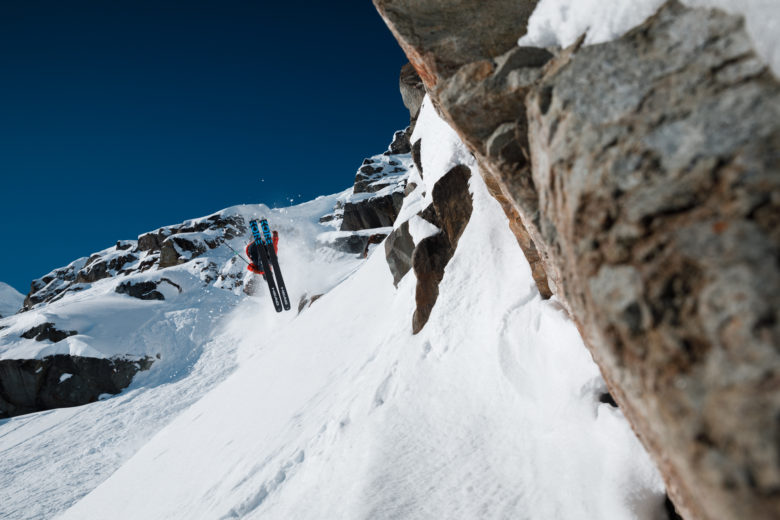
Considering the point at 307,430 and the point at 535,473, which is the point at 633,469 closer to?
the point at 535,473

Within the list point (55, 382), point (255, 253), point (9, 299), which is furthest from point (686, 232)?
point (9, 299)

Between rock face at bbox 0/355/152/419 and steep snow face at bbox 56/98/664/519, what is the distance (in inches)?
462

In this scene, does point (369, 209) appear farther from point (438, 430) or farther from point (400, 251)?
point (438, 430)

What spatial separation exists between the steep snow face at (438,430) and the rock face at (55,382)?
11.7m

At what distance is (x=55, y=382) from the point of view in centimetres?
1831

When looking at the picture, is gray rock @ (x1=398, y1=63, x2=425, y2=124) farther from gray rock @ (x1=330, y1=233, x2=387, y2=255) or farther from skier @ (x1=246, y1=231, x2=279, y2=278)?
gray rock @ (x1=330, y1=233, x2=387, y2=255)

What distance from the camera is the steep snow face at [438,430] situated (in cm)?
317

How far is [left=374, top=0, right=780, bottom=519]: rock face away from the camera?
1070 millimetres

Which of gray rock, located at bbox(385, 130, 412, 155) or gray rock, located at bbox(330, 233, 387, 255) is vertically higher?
gray rock, located at bbox(385, 130, 412, 155)

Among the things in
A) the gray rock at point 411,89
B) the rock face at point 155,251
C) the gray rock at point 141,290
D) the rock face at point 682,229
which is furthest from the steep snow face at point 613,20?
the rock face at point 155,251

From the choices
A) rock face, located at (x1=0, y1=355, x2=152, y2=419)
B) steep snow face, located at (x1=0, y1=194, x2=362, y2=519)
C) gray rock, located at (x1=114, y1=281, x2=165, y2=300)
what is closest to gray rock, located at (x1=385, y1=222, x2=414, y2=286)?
steep snow face, located at (x1=0, y1=194, x2=362, y2=519)

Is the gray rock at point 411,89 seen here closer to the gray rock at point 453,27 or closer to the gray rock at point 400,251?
the gray rock at point 400,251

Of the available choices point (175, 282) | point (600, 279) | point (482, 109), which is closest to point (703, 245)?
point (600, 279)

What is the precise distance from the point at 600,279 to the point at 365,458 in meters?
3.91
